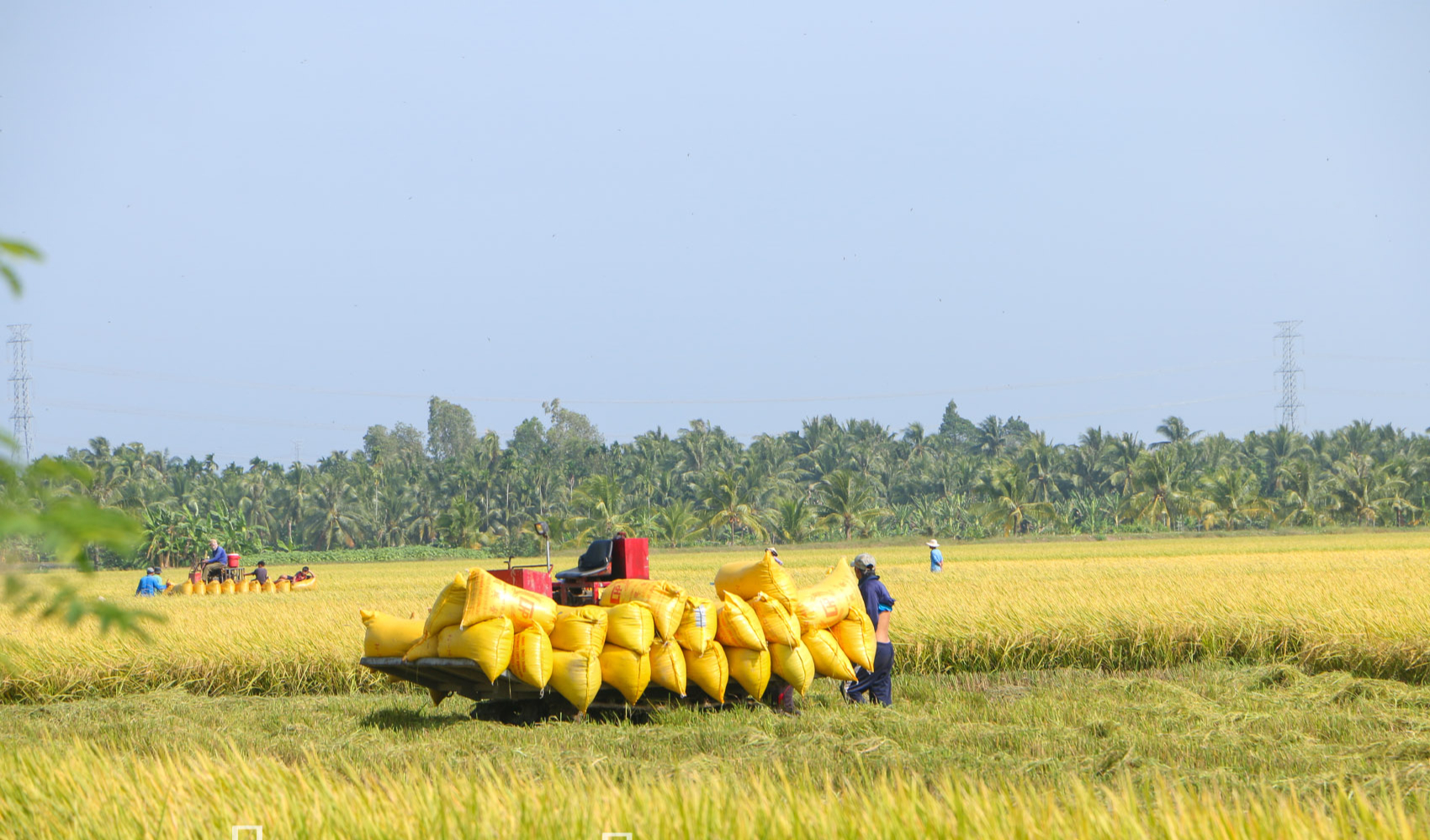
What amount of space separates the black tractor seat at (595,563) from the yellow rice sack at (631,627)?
1156 millimetres

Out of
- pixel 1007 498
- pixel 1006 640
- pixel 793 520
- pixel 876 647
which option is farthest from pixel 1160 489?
pixel 876 647

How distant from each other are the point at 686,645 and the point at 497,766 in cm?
259

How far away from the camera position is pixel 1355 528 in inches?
2256

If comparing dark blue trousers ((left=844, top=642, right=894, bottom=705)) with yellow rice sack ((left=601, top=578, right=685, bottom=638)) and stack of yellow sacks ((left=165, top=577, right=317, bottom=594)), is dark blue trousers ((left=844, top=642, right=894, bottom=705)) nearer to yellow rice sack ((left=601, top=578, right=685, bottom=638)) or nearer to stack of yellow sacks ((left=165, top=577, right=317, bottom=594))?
yellow rice sack ((left=601, top=578, right=685, bottom=638))

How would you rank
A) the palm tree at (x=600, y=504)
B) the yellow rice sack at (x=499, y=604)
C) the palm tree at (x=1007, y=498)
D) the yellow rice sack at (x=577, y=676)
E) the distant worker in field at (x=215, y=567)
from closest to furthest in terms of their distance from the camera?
the yellow rice sack at (x=499, y=604), the yellow rice sack at (x=577, y=676), the distant worker in field at (x=215, y=567), the palm tree at (x=600, y=504), the palm tree at (x=1007, y=498)

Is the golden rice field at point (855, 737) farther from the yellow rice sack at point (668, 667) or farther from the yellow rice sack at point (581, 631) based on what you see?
the yellow rice sack at point (581, 631)

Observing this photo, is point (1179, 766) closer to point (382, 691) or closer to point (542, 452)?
point (382, 691)

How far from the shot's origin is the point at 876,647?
1031 cm

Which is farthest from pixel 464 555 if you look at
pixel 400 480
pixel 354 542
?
pixel 400 480

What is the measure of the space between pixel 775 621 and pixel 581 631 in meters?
1.64

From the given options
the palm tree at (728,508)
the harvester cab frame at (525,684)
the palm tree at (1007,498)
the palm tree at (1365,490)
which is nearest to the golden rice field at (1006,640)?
the harvester cab frame at (525,684)

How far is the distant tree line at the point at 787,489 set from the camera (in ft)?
198

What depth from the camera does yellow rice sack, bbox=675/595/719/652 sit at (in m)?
9.14

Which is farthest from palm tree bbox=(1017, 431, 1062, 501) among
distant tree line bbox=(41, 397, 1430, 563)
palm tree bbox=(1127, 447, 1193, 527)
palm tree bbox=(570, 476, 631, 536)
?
palm tree bbox=(570, 476, 631, 536)
